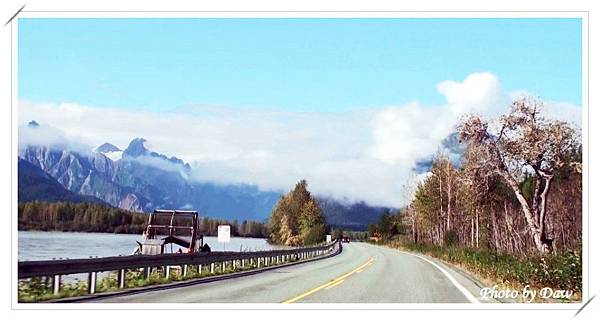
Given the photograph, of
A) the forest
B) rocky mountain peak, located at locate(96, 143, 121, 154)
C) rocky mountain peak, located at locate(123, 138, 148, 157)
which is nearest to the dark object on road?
rocky mountain peak, located at locate(123, 138, 148, 157)

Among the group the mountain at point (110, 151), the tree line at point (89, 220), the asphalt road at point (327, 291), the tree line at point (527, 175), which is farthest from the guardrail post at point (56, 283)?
the tree line at point (527, 175)

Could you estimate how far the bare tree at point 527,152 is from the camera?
18.2 metres

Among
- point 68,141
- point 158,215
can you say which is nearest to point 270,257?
point 158,215

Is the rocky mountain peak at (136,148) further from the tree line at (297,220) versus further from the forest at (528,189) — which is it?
the forest at (528,189)

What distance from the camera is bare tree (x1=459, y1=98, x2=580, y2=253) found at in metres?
18.2

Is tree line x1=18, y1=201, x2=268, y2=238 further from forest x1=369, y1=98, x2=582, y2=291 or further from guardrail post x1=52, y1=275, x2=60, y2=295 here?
forest x1=369, y1=98, x2=582, y2=291

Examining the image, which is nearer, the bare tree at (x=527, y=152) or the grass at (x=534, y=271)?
the grass at (x=534, y=271)

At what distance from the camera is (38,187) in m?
14.9

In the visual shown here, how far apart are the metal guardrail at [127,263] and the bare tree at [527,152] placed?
8367mm

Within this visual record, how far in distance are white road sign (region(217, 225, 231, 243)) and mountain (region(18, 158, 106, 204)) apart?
154 inches
